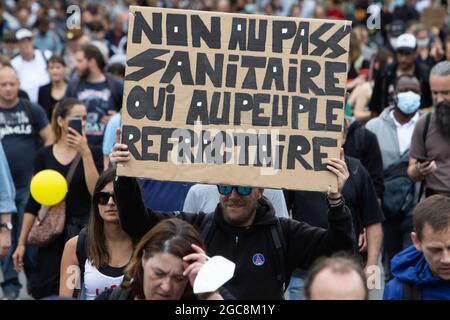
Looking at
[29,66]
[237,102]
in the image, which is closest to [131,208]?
[237,102]

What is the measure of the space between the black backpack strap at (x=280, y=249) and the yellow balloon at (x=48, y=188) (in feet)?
8.31

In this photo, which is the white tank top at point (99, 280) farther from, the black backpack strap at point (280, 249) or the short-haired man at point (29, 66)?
the short-haired man at point (29, 66)

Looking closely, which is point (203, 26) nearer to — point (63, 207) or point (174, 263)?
point (174, 263)

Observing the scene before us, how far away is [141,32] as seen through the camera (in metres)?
5.52

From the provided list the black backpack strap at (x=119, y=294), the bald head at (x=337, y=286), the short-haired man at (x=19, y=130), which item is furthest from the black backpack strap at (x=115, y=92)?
the bald head at (x=337, y=286)

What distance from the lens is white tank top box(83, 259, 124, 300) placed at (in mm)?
5902

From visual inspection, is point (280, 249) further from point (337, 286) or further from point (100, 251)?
point (337, 286)

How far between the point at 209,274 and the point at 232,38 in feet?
4.85

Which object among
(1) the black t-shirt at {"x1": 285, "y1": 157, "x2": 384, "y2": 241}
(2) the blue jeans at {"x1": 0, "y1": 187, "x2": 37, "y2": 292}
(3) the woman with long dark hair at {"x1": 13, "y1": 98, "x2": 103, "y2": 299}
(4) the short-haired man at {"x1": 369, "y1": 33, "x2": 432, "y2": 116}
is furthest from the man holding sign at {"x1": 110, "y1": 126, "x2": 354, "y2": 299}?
(4) the short-haired man at {"x1": 369, "y1": 33, "x2": 432, "y2": 116}

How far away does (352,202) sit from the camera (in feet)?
25.3

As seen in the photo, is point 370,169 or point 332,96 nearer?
point 332,96
